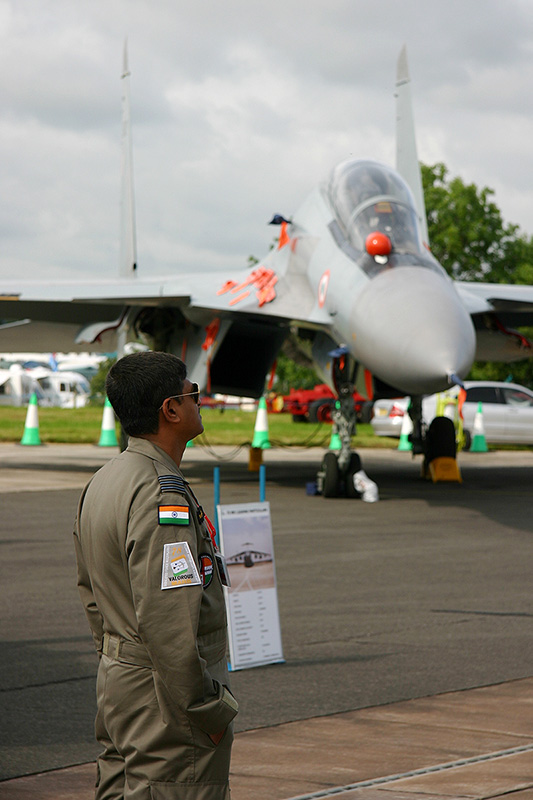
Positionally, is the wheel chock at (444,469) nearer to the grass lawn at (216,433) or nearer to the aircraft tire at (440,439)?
the aircraft tire at (440,439)

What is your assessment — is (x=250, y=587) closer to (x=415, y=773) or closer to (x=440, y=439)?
(x=415, y=773)

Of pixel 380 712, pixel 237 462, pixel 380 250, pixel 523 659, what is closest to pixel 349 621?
pixel 523 659

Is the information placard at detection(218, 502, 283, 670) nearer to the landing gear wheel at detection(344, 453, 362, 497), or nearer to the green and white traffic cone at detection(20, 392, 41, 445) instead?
the landing gear wheel at detection(344, 453, 362, 497)

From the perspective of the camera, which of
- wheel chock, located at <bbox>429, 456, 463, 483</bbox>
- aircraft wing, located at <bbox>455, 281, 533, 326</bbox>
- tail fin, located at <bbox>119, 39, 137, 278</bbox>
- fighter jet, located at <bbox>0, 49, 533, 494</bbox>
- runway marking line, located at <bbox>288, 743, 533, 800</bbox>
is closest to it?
runway marking line, located at <bbox>288, 743, 533, 800</bbox>

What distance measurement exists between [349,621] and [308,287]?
7770mm

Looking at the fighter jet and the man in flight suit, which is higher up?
the fighter jet

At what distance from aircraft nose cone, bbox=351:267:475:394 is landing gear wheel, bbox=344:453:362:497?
247 centimetres

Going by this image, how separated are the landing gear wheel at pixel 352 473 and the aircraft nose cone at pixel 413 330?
247cm

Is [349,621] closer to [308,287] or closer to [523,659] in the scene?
[523,659]

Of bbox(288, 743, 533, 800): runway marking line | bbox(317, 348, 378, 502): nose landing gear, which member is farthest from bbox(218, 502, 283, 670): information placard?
bbox(317, 348, 378, 502): nose landing gear

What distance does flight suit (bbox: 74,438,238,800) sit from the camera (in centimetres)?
235

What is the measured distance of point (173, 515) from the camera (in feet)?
7.81

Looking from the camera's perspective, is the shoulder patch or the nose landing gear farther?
the nose landing gear

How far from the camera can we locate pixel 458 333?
10.9 meters
